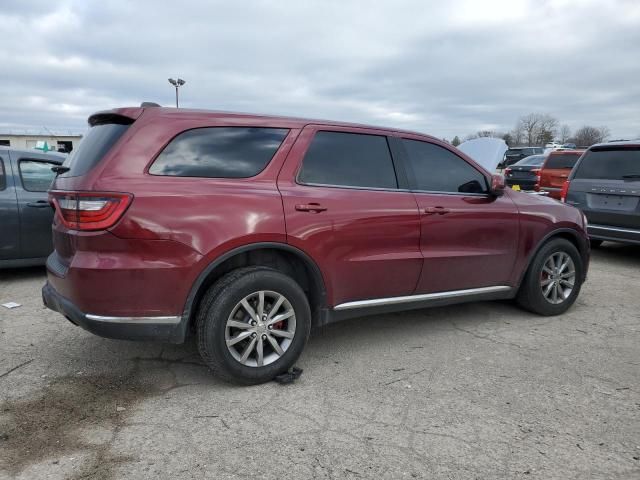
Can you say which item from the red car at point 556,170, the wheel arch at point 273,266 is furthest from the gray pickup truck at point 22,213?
the red car at point 556,170

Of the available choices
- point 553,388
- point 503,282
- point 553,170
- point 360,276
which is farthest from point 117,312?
point 553,170

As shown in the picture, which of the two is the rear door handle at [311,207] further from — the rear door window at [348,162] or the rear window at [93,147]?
the rear window at [93,147]

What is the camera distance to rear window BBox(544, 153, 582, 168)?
11539mm

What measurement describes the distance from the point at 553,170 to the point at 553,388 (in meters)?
9.64

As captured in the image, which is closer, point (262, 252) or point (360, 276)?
point (262, 252)

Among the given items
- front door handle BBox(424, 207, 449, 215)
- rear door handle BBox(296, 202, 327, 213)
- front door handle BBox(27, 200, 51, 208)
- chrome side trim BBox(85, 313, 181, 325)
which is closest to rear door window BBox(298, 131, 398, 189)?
rear door handle BBox(296, 202, 327, 213)

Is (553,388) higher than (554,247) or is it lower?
lower

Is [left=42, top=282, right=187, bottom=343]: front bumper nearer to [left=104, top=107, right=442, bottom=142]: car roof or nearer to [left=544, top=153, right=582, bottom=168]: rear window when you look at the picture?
[left=104, top=107, right=442, bottom=142]: car roof

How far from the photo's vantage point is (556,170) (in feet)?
38.5

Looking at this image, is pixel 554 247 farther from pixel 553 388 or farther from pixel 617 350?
pixel 553 388

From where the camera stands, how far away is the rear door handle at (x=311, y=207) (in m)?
3.38

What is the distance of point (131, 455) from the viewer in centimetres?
256

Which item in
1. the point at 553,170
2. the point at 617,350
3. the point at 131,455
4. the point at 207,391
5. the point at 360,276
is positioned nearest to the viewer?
the point at 131,455

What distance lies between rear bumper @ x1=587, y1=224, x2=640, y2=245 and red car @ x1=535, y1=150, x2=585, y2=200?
4.26 metres
